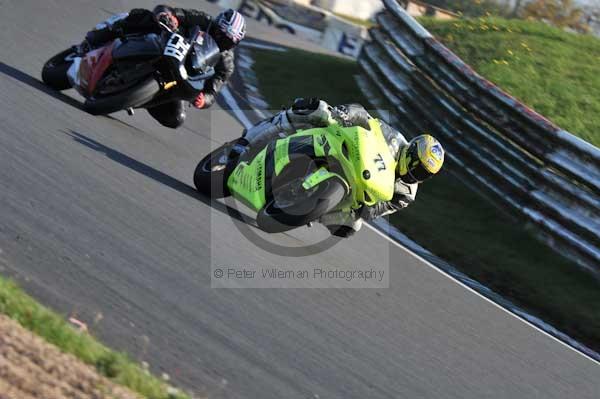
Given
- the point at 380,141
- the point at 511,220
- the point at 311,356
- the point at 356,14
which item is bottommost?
the point at 356,14

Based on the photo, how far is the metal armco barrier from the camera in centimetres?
903

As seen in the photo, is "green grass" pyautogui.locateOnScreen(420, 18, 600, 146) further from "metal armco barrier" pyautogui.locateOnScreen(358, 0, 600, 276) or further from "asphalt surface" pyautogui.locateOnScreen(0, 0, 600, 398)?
"asphalt surface" pyautogui.locateOnScreen(0, 0, 600, 398)

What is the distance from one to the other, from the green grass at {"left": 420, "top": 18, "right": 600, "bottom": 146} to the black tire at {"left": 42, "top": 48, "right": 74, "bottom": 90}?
5809 mm

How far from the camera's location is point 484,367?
20.6ft

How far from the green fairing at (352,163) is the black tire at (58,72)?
243 cm

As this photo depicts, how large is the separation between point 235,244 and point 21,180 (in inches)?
63.4

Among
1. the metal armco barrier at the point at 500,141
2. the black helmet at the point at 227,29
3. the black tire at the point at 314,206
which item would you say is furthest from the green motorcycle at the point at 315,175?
the metal armco barrier at the point at 500,141

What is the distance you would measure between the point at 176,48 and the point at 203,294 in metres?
3.38

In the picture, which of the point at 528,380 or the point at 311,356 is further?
the point at 528,380

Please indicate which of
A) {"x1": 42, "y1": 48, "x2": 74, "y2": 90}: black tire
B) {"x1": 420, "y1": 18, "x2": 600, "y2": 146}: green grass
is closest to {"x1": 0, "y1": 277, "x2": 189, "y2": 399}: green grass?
{"x1": 42, "y1": 48, "x2": 74, "y2": 90}: black tire

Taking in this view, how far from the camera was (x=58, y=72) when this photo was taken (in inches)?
344

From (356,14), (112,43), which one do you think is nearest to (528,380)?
(112,43)

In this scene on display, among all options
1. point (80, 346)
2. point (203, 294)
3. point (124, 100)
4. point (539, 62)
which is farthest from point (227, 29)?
point (539, 62)

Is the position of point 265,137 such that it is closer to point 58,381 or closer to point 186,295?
point 186,295
